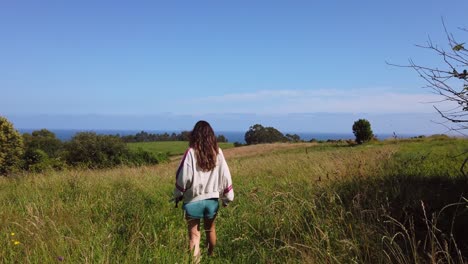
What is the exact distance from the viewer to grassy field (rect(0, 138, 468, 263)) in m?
4.02

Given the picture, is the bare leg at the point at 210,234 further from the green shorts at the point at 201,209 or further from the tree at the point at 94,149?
the tree at the point at 94,149

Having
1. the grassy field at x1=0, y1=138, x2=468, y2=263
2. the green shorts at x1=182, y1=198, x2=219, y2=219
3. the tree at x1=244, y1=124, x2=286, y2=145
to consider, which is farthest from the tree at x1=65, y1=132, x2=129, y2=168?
the tree at x1=244, y1=124, x2=286, y2=145

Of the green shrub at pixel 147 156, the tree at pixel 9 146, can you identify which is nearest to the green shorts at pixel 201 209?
the tree at pixel 9 146

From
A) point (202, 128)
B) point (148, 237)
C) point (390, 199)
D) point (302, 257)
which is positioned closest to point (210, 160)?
point (202, 128)

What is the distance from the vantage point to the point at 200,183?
4.83m

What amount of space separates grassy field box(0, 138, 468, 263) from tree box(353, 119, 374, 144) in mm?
27371

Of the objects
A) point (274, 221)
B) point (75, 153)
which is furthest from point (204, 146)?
point (75, 153)

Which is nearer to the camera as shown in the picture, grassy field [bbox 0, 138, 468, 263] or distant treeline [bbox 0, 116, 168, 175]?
grassy field [bbox 0, 138, 468, 263]

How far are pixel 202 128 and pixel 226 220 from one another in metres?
2.01

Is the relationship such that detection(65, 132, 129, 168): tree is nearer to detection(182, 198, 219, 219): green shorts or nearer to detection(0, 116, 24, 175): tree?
detection(0, 116, 24, 175): tree

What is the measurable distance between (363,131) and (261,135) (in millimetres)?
46129

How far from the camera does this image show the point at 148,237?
4844 millimetres

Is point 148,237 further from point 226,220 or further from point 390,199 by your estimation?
point 390,199

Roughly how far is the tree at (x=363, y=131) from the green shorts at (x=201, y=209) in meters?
33.6
